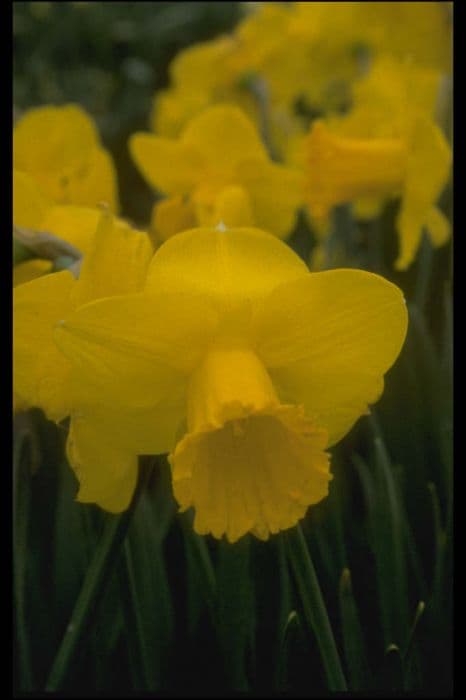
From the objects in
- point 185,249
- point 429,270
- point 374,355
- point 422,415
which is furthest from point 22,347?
point 429,270

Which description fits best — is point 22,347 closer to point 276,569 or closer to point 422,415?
point 276,569

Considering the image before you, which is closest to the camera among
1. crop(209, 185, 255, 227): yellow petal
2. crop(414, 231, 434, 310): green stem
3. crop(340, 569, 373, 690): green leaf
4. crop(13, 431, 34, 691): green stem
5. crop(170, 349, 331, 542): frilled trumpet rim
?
crop(170, 349, 331, 542): frilled trumpet rim

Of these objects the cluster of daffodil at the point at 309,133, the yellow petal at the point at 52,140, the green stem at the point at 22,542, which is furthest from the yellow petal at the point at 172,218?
the green stem at the point at 22,542

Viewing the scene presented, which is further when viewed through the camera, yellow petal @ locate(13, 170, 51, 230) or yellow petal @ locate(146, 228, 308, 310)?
yellow petal @ locate(13, 170, 51, 230)

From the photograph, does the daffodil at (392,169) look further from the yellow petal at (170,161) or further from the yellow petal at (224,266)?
the yellow petal at (224,266)

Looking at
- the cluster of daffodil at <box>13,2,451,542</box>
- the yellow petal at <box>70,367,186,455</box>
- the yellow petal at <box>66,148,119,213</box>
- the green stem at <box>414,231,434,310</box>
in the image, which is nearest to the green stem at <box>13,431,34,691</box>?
the cluster of daffodil at <box>13,2,451,542</box>

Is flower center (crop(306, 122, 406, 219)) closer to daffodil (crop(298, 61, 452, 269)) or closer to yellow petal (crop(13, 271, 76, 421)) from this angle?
daffodil (crop(298, 61, 452, 269))
